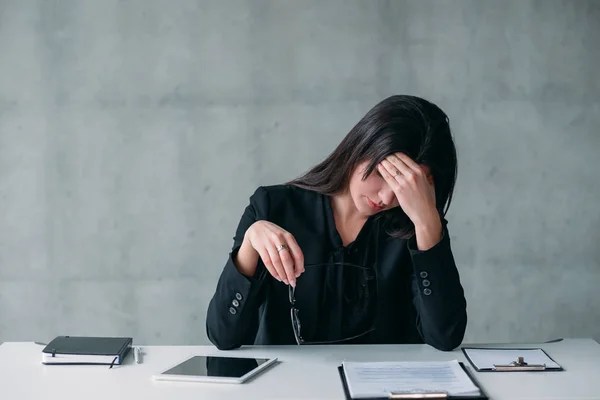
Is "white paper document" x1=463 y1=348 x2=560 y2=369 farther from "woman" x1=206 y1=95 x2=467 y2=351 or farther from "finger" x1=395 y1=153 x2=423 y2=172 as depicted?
"finger" x1=395 y1=153 x2=423 y2=172

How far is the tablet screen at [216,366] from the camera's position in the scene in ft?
4.73

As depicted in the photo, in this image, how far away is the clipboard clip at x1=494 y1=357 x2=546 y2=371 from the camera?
150 centimetres

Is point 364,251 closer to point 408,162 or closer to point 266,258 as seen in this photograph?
point 408,162

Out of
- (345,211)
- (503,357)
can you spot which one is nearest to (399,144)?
(345,211)

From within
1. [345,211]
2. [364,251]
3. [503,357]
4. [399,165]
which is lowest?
[503,357]

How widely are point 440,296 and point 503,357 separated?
8.8 inches

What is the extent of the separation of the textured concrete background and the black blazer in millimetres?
1334

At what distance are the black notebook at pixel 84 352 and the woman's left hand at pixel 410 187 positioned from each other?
2.55 ft

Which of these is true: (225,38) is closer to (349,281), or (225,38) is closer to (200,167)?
(200,167)

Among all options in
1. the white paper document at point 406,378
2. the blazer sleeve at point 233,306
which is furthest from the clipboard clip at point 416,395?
the blazer sleeve at point 233,306

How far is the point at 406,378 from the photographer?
139cm

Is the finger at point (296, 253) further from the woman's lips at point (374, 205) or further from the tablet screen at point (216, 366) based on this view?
the woman's lips at point (374, 205)

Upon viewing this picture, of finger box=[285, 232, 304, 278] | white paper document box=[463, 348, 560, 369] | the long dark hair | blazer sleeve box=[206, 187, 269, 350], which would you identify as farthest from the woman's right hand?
white paper document box=[463, 348, 560, 369]

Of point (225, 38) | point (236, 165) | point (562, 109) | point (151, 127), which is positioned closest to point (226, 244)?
point (236, 165)
